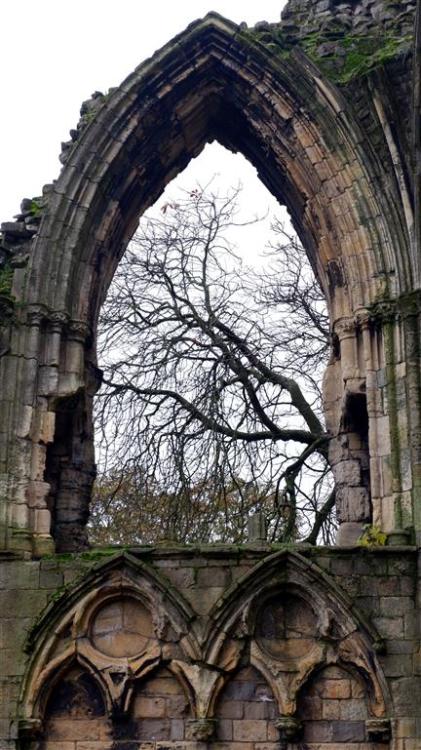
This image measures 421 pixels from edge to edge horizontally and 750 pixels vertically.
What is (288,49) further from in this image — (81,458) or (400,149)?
(81,458)

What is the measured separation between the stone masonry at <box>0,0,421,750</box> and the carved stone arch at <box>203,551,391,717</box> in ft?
0.05

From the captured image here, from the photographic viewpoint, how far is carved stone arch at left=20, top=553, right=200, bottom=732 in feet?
28.5

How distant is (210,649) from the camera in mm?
8664

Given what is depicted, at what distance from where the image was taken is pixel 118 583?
351 inches

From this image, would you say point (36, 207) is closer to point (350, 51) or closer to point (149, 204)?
point (149, 204)

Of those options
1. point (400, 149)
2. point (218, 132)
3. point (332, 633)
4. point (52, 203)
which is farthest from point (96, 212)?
point (332, 633)

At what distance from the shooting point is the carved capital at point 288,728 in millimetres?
8453

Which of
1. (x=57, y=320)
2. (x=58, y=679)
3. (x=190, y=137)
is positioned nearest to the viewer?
(x=58, y=679)

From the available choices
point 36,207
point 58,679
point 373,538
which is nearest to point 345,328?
point 373,538

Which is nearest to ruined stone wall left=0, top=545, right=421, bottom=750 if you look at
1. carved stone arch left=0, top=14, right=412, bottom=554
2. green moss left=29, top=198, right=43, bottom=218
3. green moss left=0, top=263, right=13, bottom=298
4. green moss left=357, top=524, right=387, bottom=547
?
green moss left=357, top=524, right=387, bottom=547

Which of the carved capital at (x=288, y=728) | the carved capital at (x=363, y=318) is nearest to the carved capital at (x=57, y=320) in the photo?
the carved capital at (x=363, y=318)

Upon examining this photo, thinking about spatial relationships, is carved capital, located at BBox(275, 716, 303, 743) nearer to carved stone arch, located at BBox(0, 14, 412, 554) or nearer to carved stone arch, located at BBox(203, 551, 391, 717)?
carved stone arch, located at BBox(203, 551, 391, 717)

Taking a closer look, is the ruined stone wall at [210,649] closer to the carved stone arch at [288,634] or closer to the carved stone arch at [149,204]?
the carved stone arch at [288,634]

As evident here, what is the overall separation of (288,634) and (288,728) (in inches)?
27.6
